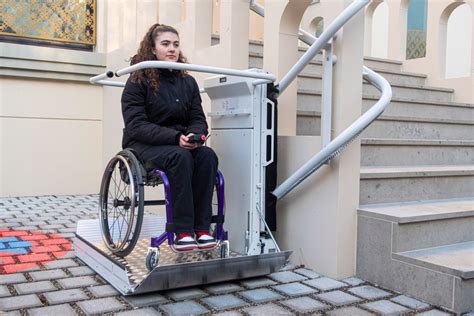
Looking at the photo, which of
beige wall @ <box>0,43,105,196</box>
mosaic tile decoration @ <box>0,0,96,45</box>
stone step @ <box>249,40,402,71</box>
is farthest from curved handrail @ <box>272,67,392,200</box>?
mosaic tile decoration @ <box>0,0,96,45</box>

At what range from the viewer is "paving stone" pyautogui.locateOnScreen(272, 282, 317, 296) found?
229 cm

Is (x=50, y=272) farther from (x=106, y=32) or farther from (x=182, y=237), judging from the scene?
(x=106, y=32)

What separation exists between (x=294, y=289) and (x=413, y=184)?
0.96m

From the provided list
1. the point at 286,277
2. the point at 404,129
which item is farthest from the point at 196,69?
the point at 404,129

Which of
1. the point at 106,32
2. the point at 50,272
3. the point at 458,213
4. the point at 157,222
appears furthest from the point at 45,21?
the point at 458,213

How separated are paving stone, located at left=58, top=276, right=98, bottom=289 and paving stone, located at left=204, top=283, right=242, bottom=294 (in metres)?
0.54

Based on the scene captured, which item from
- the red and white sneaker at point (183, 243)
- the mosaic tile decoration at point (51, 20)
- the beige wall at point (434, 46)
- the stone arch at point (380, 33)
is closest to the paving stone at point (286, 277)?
the red and white sneaker at point (183, 243)

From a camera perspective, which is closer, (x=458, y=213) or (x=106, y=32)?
(x=458, y=213)

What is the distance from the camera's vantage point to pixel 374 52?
6508 millimetres

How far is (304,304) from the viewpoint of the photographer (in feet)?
7.03

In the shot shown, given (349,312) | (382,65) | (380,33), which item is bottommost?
(349,312)

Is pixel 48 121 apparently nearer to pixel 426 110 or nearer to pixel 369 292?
pixel 426 110

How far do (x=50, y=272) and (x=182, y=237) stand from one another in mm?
769

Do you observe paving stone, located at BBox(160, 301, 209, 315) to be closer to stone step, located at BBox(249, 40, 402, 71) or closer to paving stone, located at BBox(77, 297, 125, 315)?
paving stone, located at BBox(77, 297, 125, 315)
